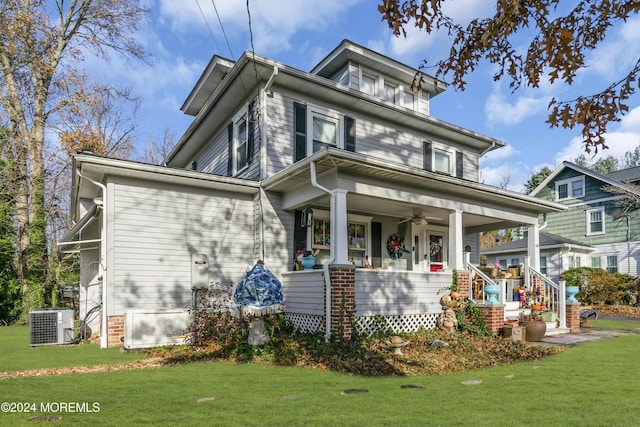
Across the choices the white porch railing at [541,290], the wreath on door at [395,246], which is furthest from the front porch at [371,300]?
the wreath on door at [395,246]

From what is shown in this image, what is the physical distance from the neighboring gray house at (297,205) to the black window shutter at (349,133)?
0.04m

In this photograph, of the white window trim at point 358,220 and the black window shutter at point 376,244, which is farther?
the black window shutter at point 376,244

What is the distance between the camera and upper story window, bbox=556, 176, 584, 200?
2447 cm

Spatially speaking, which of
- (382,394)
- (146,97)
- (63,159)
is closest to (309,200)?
(382,394)

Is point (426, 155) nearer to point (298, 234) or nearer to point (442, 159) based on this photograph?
point (442, 159)

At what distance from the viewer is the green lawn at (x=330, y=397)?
3.96m

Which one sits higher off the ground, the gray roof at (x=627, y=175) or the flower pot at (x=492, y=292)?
the gray roof at (x=627, y=175)

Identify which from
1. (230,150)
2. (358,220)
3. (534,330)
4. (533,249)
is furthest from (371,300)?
(533,249)

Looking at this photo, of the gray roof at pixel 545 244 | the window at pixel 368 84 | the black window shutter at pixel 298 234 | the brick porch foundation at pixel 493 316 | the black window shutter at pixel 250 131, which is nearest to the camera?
the brick porch foundation at pixel 493 316

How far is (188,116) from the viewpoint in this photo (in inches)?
651

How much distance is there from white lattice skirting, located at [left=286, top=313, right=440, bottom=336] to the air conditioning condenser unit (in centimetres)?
497

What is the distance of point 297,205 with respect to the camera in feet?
33.5

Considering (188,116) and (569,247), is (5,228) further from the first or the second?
(569,247)

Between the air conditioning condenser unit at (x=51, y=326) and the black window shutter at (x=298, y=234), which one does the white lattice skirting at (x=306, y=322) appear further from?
the air conditioning condenser unit at (x=51, y=326)
